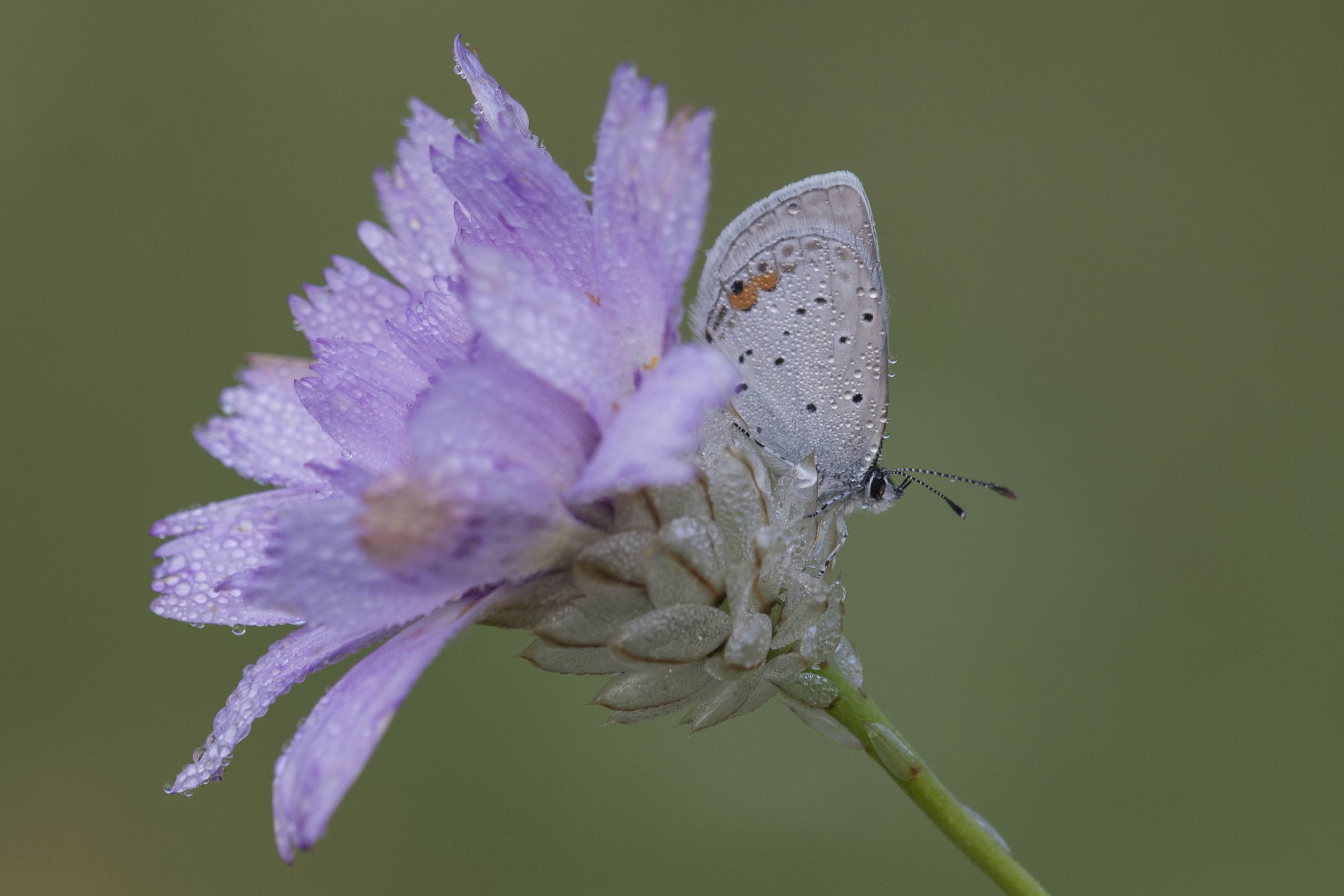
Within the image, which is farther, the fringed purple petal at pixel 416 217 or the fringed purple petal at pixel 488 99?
the fringed purple petal at pixel 416 217

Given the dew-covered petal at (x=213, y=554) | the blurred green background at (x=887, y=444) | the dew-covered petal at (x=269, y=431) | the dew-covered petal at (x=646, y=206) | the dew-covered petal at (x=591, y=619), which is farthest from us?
the blurred green background at (x=887, y=444)

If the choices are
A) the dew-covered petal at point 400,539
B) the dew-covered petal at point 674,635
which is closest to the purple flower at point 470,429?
the dew-covered petal at point 400,539

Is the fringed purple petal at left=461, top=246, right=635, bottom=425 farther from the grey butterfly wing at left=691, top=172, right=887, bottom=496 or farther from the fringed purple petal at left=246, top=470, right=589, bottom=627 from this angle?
the grey butterfly wing at left=691, top=172, right=887, bottom=496

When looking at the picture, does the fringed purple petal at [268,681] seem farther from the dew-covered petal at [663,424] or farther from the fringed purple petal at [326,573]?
A: the dew-covered petal at [663,424]

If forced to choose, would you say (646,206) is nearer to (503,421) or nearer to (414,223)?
(503,421)

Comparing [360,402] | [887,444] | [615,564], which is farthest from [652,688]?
[887,444]

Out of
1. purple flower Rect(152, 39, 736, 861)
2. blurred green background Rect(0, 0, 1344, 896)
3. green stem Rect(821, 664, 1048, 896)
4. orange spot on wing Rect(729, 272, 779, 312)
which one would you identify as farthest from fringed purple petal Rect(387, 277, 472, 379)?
blurred green background Rect(0, 0, 1344, 896)

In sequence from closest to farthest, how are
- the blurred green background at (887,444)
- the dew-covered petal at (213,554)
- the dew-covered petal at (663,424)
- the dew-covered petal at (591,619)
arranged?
the dew-covered petal at (663,424) → the dew-covered petal at (591,619) → the dew-covered petal at (213,554) → the blurred green background at (887,444)
